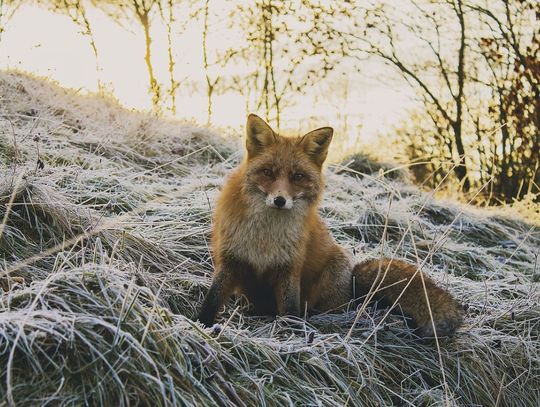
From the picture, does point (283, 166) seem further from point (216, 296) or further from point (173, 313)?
point (173, 313)

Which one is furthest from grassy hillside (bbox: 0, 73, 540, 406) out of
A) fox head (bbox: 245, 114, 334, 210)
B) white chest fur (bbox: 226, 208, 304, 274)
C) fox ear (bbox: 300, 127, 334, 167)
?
fox ear (bbox: 300, 127, 334, 167)

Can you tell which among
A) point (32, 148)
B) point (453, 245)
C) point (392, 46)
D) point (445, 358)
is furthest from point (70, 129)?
point (392, 46)

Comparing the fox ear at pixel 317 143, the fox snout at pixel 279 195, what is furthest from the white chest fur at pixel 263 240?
the fox ear at pixel 317 143

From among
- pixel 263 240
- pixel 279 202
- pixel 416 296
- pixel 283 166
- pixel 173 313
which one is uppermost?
pixel 283 166

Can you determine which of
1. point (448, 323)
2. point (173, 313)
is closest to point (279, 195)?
point (173, 313)

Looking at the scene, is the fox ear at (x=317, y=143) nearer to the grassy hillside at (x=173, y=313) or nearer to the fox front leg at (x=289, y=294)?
the grassy hillside at (x=173, y=313)

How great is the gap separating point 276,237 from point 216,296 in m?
0.45

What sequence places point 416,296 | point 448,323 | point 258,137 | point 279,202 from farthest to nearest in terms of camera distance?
point 258,137 < point 416,296 < point 279,202 < point 448,323

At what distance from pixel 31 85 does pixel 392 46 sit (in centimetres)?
662

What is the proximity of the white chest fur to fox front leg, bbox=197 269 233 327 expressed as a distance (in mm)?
140

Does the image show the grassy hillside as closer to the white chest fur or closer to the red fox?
the red fox

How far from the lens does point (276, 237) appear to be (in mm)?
3211

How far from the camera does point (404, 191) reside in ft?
25.3

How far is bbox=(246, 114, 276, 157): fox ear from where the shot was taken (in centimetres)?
340
